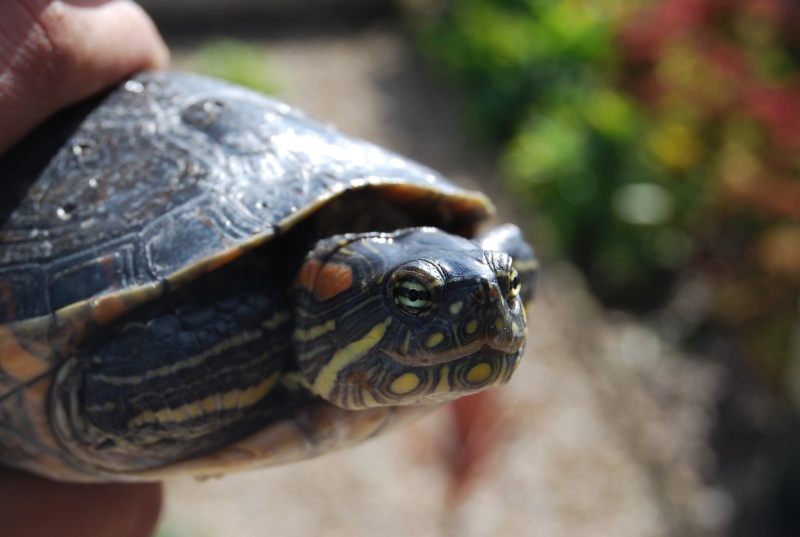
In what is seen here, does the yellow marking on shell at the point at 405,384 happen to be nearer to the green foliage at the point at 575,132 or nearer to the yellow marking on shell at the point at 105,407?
the yellow marking on shell at the point at 105,407

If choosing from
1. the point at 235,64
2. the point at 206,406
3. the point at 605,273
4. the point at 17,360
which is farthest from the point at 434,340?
the point at 235,64

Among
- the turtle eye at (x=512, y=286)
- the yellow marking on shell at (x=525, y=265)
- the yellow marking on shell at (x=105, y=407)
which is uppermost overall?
the turtle eye at (x=512, y=286)

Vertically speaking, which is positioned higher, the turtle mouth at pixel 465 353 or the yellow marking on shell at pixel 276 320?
the turtle mouth at pixel 465 353

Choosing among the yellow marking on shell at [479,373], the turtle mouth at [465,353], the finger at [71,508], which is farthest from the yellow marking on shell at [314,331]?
the finger at [71,508]

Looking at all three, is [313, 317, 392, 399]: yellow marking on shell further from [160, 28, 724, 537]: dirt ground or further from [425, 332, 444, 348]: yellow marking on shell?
[160, 28, 724, 537]: dirt ground

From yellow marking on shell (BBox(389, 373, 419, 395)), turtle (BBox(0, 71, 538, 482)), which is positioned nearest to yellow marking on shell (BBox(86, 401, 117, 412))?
turtle (BBox(0, 71, 538, 482))

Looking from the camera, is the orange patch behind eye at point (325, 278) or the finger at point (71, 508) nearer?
the orange patch behind eye at point (325, 278)

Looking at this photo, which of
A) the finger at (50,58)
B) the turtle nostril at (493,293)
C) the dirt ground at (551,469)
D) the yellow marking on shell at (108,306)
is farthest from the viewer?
the dirt ground at (551,469)
